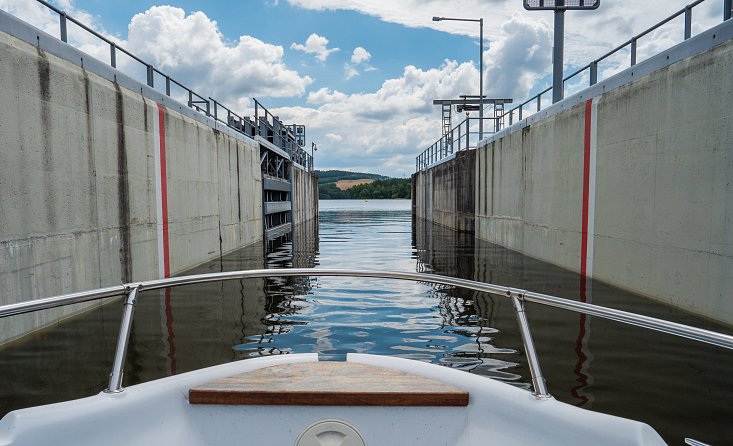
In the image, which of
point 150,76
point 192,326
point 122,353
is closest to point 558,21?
point 150,76

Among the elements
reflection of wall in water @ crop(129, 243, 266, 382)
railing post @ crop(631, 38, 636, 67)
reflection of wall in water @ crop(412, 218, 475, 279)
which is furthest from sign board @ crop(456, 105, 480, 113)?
reflection of wall in water @ crop(129, 243, 266, 382)

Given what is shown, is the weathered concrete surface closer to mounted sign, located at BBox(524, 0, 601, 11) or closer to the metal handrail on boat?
mounted sign, located at BBox(524, 0, 601, 11)

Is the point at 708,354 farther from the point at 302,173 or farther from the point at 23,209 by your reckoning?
the point at 302,173

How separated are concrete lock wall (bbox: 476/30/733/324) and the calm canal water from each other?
0.58 m

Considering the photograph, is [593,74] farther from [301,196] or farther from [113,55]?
[301,196]

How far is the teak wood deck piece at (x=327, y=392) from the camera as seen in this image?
2756 millimetres

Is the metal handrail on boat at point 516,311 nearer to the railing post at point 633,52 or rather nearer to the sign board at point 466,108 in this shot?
the railing post at point 633,52

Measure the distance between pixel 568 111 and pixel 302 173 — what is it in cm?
2902

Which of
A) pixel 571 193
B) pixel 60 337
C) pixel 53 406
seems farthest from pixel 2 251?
pixel 571 193

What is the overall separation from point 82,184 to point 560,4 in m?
13.1

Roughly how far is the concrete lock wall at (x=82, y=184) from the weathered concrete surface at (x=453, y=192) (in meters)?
14.7

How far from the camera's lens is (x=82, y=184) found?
8.41 metres

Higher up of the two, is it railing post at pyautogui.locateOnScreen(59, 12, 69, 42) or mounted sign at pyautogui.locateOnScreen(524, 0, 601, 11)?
mounted sign at pyautogui.locateOnScreen(524, 0, 601, 11)

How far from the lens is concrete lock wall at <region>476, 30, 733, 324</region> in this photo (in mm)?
7316
